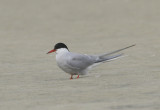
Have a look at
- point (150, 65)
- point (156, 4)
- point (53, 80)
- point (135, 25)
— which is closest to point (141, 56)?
point (150, 65)

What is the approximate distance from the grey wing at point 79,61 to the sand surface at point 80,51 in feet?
0.62

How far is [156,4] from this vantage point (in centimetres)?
2158

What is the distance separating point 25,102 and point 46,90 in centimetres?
90

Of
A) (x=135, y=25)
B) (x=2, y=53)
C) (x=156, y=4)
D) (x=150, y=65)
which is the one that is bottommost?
(x=150, y=65)

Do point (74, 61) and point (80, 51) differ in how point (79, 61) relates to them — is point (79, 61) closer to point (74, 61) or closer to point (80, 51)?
point (74, 61)

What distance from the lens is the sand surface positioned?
18.2 feet

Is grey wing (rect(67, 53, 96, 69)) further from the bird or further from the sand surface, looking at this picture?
the sand surface

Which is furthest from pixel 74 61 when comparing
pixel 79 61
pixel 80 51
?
pixel 80 51

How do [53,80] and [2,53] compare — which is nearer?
[53,80]

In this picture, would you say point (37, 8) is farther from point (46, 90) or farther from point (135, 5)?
point (46, 90)

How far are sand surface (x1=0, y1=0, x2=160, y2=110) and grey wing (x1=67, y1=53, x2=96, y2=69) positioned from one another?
19cm

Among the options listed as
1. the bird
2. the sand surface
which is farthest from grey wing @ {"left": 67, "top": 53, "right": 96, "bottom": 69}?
the sand surface

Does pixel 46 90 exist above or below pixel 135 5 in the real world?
below

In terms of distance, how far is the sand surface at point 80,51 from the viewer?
18.2 feet
